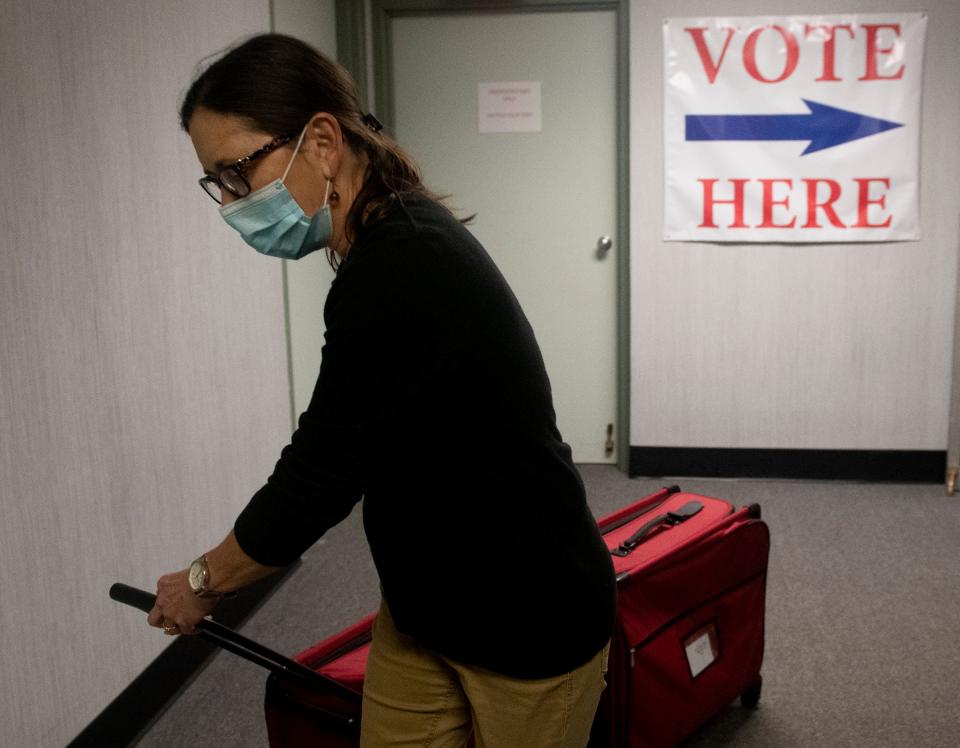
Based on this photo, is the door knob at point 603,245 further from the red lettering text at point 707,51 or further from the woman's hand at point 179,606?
the woman's hand at point 179,606

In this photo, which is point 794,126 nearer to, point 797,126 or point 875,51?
point 797,126

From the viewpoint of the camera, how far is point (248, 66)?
2.79 feet

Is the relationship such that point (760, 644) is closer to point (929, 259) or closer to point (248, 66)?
point (248, 66)

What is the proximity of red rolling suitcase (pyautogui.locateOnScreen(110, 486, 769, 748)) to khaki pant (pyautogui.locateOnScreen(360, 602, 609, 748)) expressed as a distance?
0.66 ft

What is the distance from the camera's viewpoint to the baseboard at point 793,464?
11.0 feet

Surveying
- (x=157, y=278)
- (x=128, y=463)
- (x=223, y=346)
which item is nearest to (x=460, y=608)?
(x=128, y=463)

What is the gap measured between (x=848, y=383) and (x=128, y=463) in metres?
2.71

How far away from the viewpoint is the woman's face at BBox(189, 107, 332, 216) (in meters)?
0.87

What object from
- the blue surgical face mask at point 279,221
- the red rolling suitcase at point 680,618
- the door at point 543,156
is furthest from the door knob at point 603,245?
the blue surgical face mask at point 279,221

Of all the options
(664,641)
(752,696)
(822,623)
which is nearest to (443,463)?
(664,641)

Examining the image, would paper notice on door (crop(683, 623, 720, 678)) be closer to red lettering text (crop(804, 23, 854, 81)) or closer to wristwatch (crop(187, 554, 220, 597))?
wristwatch (crop(187, 554, 220, 597))

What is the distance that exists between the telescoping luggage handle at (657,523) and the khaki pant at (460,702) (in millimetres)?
654

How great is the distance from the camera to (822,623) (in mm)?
2209

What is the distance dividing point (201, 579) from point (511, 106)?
9.49ft
